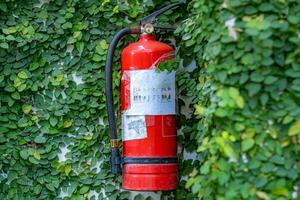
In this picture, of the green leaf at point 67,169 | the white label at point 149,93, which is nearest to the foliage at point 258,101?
the white label at point 149,93

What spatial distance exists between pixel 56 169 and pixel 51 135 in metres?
0.20

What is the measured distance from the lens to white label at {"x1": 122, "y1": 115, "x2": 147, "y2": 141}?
261 cm

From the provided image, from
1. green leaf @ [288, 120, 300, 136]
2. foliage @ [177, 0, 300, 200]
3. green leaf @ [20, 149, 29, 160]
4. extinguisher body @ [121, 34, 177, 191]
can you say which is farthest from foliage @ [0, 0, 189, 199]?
green leaf @ [288, 120, 300, 136]

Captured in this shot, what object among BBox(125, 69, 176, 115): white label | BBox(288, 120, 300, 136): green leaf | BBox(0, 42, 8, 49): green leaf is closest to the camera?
BBox(288, 120, 300, 136): green leaf

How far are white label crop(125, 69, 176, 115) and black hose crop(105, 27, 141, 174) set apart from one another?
0.13m

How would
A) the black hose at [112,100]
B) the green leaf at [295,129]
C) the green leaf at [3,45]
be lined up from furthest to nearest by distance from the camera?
1. the green leaf at [3,45]
2. the black hose at [112,100]
3. the green leaf at [295,129]

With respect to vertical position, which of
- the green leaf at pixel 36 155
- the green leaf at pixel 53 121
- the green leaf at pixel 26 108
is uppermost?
the green leaf at pixel 26 108

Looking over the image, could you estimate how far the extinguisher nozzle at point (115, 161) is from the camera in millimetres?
2727

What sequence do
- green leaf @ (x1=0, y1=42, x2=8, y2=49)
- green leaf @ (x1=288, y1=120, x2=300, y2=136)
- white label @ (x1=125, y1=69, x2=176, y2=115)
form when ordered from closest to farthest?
green leaf @ (x1=288, y1=120, x2=300, y2=136), white label @ (x1=125, y1=69, x2=176, y2=115), green leaf @ (x1=0, y1=42, x2=8, y2=49)

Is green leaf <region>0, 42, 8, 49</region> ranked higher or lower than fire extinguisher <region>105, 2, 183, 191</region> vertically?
higher

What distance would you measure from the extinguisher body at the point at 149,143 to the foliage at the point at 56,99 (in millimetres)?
267

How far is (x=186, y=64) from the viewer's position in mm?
2789

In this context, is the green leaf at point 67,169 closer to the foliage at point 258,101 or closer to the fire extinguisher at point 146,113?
the fire extinguisher at point 146,113

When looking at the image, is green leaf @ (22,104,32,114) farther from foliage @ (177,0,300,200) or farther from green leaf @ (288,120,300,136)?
green leaf @ (288,120,300,136)
